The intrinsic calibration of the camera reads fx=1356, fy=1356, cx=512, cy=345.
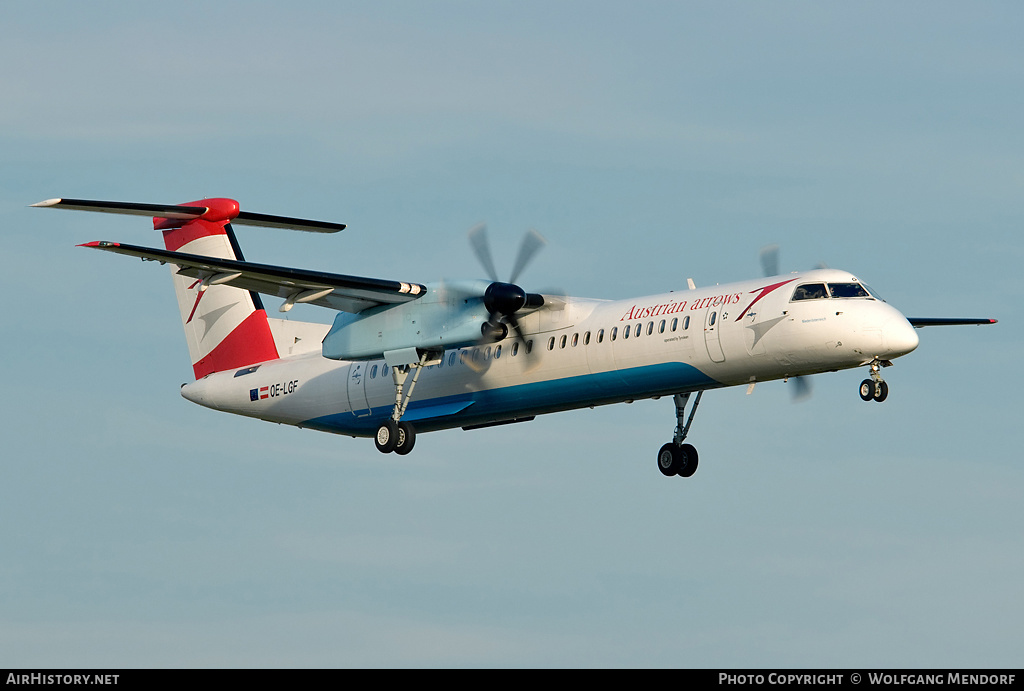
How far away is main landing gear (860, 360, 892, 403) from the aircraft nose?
14.3 inches

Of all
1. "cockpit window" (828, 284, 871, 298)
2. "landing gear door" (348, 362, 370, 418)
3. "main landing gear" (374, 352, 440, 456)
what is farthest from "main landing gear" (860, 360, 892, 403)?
"landing gear door" (348, 362, 370, 418)

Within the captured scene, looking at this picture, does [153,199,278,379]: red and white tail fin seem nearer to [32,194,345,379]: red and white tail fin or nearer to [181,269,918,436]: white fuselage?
[32,194,345,379]: red and white tail fin

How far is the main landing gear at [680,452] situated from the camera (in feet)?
91.3

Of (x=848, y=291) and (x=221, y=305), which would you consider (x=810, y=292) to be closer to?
(x=848, y=291)

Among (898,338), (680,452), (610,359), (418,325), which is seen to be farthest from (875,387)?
(418,325)

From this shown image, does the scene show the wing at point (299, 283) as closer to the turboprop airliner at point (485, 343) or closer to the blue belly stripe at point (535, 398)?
the turboprop airliner at point (485, 343)

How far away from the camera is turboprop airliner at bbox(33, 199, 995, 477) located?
75.4 feet

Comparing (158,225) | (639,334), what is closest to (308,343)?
(158,225)

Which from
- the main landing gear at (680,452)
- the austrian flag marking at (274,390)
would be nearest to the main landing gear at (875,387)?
the main landing gear at (680,452)

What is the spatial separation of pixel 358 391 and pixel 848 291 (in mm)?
11004

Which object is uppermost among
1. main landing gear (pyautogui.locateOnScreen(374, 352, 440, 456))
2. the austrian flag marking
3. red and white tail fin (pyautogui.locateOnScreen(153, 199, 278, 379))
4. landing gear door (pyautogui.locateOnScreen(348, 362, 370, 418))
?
red and white tail fin (pyautogui.locateOnScreen(153, 199, 278, 379))

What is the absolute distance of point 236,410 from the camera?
31219 millimetres

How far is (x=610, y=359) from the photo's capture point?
25.0m
